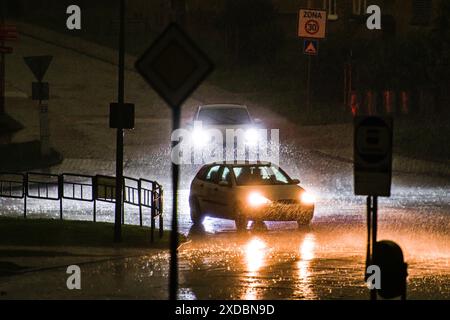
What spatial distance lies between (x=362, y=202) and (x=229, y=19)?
33.0 m

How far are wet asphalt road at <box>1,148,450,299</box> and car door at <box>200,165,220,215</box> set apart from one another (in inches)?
14.3

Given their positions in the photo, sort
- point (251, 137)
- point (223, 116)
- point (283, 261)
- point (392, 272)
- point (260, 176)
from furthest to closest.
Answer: point (223, 116) → point (251, 137) → point (260, 176) → point (283, 261) → point (392, 272)

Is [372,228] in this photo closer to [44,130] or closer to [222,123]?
[44,130]

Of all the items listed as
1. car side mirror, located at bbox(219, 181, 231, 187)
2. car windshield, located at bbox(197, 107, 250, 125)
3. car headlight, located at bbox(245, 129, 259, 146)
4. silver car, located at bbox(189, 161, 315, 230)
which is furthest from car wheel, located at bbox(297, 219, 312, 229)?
car windshield, located at bbox(197, 107, 250, 125)

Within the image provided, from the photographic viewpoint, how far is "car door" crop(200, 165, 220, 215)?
2572cm

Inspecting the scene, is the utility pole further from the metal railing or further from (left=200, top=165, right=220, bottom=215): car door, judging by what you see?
(left=200, top=165, right=220, bottom=215): car door

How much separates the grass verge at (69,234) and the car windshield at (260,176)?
6.95ft

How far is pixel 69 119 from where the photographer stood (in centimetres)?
4788

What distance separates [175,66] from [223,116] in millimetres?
30164

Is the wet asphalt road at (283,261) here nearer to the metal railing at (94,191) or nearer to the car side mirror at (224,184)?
the metal railing at (94,191)

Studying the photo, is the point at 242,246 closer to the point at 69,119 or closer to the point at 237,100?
the point at 69,119

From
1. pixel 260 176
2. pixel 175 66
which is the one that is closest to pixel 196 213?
pixel 260 176

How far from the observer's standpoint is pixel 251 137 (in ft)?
135

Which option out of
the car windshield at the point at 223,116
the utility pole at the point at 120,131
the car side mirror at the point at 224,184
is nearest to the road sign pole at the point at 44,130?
the car windshield at the point at 223,116
